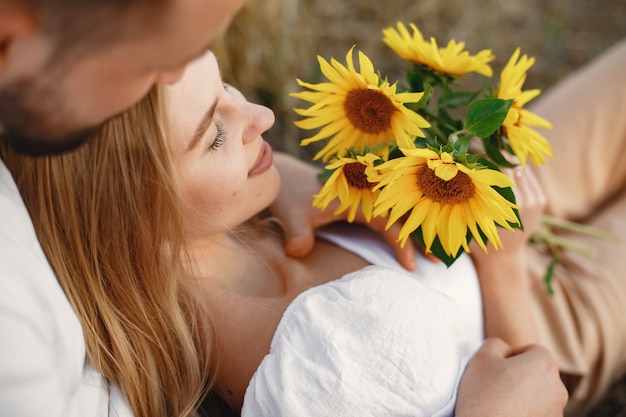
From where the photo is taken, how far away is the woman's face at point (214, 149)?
919 millimetres

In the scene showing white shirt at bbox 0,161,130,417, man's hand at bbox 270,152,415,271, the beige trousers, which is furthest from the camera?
the beige trousers

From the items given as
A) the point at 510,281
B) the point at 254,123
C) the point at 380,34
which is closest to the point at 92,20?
the point at 254,123

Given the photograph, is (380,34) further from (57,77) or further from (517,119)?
(57,77)

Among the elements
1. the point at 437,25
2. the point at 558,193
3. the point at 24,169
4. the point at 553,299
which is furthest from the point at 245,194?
the point at 437,25

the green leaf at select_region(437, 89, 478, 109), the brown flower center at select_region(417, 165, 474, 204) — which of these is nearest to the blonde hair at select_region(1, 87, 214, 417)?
the brown flower center at select_region(417, 165, 474, 204)

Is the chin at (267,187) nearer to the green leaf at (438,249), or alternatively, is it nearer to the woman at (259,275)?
the woman at (259,275)

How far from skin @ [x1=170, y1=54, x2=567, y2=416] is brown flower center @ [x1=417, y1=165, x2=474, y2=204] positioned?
27 centimetres

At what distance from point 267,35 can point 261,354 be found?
1499mm

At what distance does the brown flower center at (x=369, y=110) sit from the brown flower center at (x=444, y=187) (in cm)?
12

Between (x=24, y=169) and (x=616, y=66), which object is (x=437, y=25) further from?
(x=24, y=169)

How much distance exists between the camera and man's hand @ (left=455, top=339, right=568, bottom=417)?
3.30 ft

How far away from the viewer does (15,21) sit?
58 centimetres

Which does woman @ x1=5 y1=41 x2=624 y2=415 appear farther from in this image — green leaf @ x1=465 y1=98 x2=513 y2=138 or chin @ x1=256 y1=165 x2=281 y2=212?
green leaf @ x1=465 y1=98 x2=513 y2=138

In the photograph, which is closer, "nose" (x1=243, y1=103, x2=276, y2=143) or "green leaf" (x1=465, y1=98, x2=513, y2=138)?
"green leaf" (x1=465, y1=98, x2=513, y2=138)
